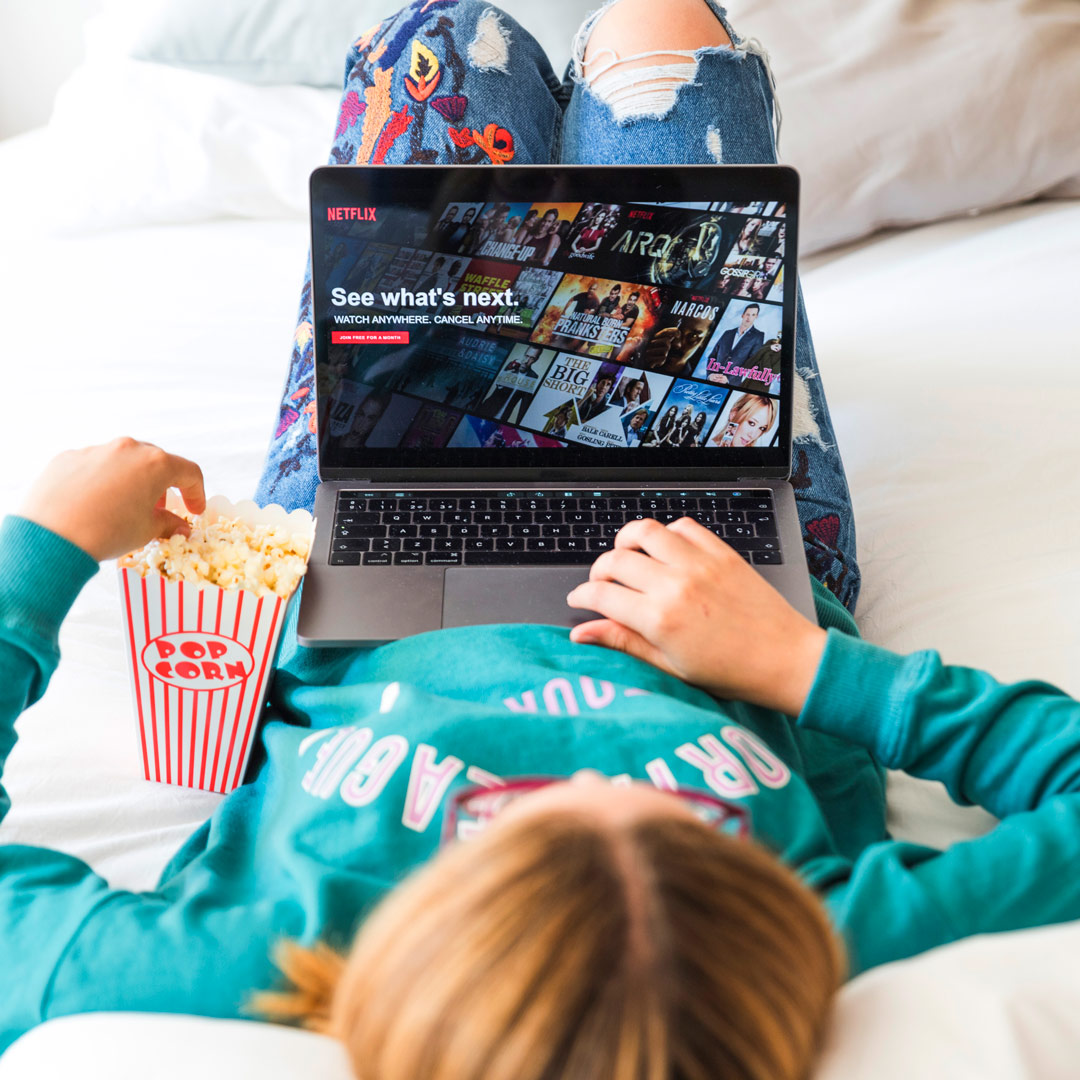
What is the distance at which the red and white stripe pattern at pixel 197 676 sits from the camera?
745 millimetres

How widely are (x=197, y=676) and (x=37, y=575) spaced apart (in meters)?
0.14

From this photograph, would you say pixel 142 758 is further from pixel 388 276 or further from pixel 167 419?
pixel 167 419

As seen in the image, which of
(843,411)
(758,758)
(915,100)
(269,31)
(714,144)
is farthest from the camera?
(269,31)

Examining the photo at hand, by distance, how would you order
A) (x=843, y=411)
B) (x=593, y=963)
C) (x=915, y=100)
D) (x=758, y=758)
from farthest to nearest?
(x=915, y=100) → (x=843, y=411) → (x=758, y=758) → (x=593, y=963)

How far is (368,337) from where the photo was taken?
0.91m

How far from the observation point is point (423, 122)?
45.3 inches

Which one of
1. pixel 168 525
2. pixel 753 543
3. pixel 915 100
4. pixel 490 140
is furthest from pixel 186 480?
pixel 915 100

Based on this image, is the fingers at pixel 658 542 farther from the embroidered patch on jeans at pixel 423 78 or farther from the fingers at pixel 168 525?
the embroidered patch on jeans at pixel 423 78

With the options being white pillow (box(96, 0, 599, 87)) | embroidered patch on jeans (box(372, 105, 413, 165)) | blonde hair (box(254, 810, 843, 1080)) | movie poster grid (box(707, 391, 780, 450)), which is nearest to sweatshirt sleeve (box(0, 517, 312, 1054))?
blonde hair (box(254, 810, 843, 1080))

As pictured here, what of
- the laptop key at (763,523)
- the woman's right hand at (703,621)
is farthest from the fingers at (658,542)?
the laptop key at (763,523)

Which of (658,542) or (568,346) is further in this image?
(568,346)

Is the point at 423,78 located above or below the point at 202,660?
above

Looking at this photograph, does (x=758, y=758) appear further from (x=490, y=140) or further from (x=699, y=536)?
(x=490, y=140)

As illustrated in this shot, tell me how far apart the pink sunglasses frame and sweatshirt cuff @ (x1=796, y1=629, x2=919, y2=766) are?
149mm
